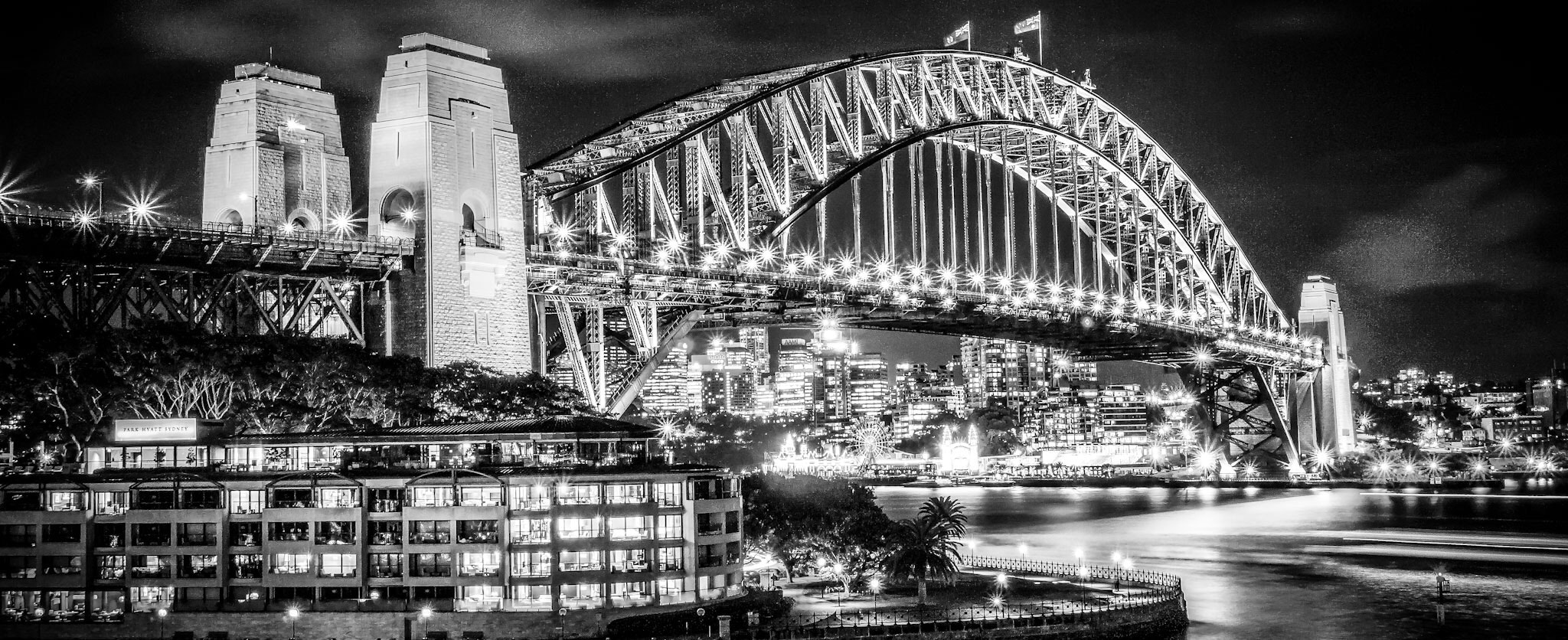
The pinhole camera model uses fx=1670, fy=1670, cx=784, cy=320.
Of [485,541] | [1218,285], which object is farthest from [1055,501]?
[485,541]

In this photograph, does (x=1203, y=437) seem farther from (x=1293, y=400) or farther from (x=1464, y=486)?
(x=1464, y=486)

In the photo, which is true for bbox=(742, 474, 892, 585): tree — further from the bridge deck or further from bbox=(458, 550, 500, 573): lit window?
the bridge deck

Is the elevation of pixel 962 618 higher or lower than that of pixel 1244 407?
lower

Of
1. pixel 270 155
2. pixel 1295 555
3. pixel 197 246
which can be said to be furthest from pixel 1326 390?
pixel 197 246

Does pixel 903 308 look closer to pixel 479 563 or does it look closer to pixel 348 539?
pixel 479 563

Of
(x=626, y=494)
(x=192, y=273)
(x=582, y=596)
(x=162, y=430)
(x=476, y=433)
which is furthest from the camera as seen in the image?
(x=192, y=273)
